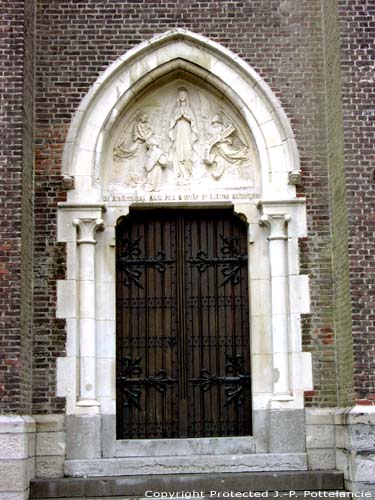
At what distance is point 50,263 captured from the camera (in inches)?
455

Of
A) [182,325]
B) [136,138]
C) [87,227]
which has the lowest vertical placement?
[182,325]

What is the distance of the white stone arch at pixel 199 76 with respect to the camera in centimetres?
1176

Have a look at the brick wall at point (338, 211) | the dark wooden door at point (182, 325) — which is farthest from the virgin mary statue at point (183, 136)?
the brick wall at point (338, 211)

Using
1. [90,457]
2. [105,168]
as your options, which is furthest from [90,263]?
[90,457]

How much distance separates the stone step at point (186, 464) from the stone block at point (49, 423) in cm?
43

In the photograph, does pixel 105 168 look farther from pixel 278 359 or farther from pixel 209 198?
pixel 278 359

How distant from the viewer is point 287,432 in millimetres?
11211

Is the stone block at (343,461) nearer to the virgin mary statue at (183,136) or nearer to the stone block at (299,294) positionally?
the stone block at (299,294)

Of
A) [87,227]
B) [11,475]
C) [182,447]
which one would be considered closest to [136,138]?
[87,227]

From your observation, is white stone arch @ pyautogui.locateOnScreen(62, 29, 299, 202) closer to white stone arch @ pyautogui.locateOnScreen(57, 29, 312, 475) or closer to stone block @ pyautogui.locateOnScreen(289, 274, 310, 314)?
white stone arch @ pyautogui.locateOnScreen(57, 29, 312, 475)

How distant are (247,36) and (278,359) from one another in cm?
422

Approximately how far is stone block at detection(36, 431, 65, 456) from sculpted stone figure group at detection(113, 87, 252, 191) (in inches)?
131

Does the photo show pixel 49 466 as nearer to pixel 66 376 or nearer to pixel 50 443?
pixel 50 443

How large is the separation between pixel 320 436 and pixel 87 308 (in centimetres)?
324
